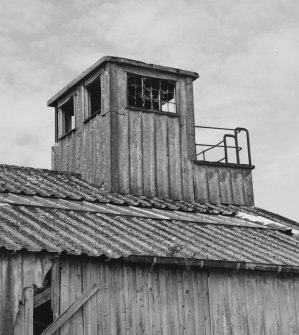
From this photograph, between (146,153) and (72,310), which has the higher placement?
(146,153)

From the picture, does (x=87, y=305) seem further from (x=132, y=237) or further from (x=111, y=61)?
(x=111, y=61)

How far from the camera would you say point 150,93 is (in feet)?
64.5

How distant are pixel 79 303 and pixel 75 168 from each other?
27.5ft

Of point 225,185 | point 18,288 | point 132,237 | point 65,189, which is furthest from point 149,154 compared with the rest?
point 18,288

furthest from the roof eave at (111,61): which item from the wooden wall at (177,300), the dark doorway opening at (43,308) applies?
the dark doorway opening at (43,308)

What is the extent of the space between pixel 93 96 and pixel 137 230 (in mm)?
7240

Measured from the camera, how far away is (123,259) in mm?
12156

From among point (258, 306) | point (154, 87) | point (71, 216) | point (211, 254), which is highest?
point (154, 87)

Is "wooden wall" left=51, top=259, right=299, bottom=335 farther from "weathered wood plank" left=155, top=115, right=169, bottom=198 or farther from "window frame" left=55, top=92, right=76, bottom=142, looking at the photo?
"window frame" left=55, top=92, right=76, bottom=142

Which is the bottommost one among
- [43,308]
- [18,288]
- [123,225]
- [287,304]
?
[287,304]

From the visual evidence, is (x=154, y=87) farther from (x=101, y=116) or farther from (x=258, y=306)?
(x=258, y=306)

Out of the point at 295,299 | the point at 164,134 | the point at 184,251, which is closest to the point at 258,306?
the point at 295,299

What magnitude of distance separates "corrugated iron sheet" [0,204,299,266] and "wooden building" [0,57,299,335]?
34 millimetres

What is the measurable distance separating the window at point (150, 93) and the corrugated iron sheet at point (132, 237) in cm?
485
